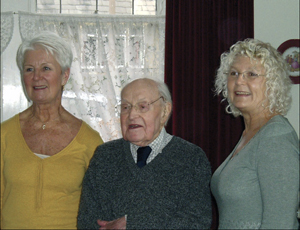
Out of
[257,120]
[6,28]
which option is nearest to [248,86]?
[257,120]

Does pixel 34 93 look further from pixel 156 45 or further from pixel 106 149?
pixel 156 45

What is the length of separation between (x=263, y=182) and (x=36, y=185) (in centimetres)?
117

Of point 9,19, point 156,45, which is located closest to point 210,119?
point 156,45

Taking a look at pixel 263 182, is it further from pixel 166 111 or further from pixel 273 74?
pixel 166 111

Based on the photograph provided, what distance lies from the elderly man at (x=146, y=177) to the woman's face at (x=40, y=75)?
16.7 inches

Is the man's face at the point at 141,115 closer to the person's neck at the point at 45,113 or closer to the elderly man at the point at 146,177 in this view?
the elderly man at the point at 146,177

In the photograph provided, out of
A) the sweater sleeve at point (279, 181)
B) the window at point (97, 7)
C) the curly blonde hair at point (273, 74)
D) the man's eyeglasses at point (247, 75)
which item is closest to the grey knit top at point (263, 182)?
the sweater sleeve at point (279, 181)

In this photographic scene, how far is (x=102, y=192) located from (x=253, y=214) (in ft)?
2.52

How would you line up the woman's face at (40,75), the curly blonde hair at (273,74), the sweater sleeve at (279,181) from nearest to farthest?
1. the sweater sleeve at (279,181)
2. the curly blonde hair at (273,74)
3. the woman's face at (40,75)

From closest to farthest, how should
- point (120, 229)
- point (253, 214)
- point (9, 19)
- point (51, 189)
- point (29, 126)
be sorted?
point (253, 214), point (120, 229), point (51, 189), point (29, 126), point (9, 19)

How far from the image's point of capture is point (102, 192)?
1774 millimetres

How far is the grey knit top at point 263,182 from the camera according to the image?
137 centimetres

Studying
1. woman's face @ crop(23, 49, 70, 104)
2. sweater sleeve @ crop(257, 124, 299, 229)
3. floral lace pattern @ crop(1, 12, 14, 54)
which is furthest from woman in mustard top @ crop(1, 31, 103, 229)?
floral lace pattern @ crop(1, 12, 14, 54)

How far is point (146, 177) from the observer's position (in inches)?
69.0
